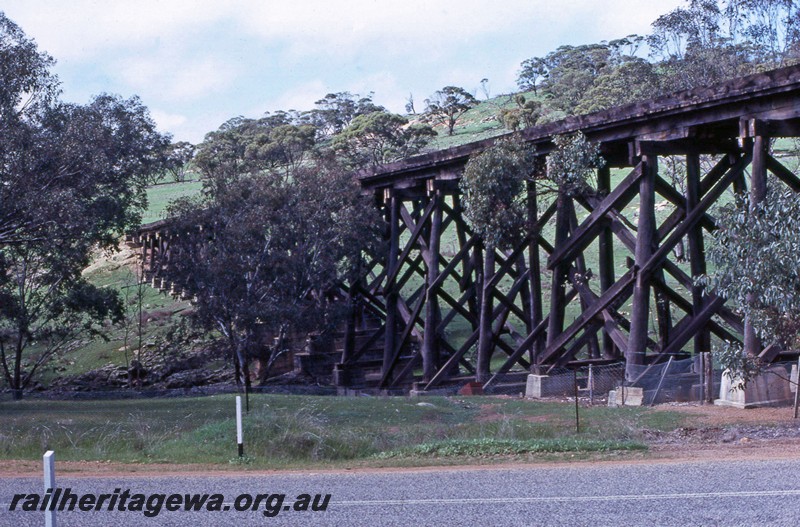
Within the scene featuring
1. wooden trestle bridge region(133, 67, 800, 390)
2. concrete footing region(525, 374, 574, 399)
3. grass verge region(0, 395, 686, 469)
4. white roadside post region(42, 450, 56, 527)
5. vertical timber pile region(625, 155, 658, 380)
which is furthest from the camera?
concrete footing region(525, 374, 574, 399)

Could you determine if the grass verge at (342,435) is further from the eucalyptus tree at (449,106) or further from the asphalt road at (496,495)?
the eucalyptus tree at (449,106)

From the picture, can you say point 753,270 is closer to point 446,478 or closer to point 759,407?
point 759,407

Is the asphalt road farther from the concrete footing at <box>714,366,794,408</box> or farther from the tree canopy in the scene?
the tree canopy

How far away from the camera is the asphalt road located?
7.12 meters

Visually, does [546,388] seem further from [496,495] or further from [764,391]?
[496,495]

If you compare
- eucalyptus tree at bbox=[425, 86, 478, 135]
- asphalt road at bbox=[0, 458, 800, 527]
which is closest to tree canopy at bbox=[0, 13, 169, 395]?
asphalt road at bbox=[0, 458, 800, 527]

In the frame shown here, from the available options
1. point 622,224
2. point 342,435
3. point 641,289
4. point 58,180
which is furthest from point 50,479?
point 58,180

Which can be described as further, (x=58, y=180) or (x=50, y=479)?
(x=58, y=180)

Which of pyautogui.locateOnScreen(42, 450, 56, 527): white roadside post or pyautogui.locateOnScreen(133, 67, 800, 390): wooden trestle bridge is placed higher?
pyautogui.locateOnScreen(133, 67, 800, 390): wooden trestle bridge

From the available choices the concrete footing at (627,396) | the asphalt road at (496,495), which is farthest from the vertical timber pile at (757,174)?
the asphalt road at (496,495)

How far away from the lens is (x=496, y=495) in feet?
26.7

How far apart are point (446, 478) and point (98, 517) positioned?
3233 millimetres

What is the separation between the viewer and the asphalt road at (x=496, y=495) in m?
7.12

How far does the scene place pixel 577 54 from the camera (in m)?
87.7
